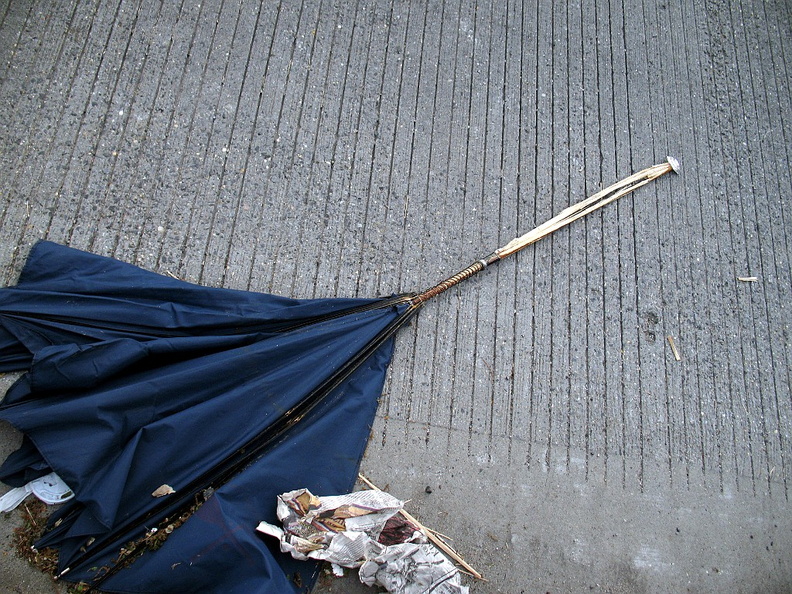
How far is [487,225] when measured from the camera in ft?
11.9

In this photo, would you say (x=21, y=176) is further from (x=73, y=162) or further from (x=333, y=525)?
(x=333, y=525)

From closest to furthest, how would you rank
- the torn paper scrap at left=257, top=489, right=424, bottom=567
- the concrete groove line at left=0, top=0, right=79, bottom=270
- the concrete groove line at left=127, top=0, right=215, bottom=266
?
the torn paper scrap at left=257, top=489, right=424, bottom=567, the concrete groove line at left=0, top=0, right=79, bottom=270, the concrete groove line at left=127, top=0, right=215, bottom=266

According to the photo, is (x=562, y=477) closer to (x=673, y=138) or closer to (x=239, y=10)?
(x=673, y=138)

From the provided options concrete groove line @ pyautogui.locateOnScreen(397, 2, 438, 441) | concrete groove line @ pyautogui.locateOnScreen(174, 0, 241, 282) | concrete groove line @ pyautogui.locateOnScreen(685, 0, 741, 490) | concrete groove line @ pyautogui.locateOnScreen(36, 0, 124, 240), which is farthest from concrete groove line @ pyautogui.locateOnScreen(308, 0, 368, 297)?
concrete groove line @ pyautogui.locateOnScreen(685, 0, 741, 490)

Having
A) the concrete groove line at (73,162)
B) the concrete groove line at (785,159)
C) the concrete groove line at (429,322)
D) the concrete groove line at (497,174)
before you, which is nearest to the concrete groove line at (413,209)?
the concrete groove line at (429,322)

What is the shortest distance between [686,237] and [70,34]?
3.88 m

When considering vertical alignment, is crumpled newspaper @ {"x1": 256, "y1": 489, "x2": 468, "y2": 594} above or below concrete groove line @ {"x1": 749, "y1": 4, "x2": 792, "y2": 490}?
below

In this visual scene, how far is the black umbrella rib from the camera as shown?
272cm

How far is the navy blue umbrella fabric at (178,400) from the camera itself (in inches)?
106

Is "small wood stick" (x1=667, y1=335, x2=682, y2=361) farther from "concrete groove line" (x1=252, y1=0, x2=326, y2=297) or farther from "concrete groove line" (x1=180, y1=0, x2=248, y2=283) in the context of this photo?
Result: "concrete groove line" (x1=180, y1=0, x2=248, y2=283)

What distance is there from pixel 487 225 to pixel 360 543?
188 cm

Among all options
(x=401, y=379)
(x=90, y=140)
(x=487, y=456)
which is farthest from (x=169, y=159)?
(x=487, y=456)

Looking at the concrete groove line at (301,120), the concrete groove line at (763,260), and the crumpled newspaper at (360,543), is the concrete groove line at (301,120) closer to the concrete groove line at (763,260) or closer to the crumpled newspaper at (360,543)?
the crumpled newspaper at (360,543)

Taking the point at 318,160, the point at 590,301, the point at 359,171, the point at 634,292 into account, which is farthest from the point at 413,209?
the point at 634,292
